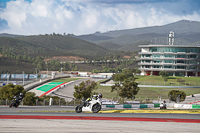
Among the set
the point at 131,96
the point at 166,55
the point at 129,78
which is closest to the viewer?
the point at 131,96

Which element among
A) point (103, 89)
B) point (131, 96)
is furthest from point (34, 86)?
point (131, 96)

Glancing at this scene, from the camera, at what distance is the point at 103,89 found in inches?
4252

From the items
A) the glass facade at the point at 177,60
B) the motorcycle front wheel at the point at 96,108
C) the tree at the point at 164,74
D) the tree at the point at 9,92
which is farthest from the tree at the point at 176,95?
the glass facade at the point at 177,60

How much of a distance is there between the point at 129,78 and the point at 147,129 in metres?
107

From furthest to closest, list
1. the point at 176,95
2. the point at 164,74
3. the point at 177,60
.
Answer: the point at 177,60 < the point at 164,74 < the point at 176,95

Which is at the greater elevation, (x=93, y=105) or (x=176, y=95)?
(x=176, y=95)

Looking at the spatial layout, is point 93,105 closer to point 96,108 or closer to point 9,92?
point 96,108

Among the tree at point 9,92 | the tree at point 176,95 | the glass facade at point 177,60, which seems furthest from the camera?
the glass facade at point 177,60

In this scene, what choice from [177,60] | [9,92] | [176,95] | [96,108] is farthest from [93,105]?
[177,60]

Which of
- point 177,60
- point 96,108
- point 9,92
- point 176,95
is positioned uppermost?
point 177,60

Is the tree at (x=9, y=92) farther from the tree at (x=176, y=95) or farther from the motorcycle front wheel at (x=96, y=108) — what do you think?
the motorcycle front wheel at (x=96, y=108)

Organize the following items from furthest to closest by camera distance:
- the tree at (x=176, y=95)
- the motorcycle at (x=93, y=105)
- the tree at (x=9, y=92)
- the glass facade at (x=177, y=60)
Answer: the glass facade at (x=177, y=60)
the tree at (x=176, y=95)
the tree at (x=9, y=92)
the motorcycle at (x=93, y=105)

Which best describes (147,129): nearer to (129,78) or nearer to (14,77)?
(129,78)

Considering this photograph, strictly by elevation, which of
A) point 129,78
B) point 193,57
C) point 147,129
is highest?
point 193,57
